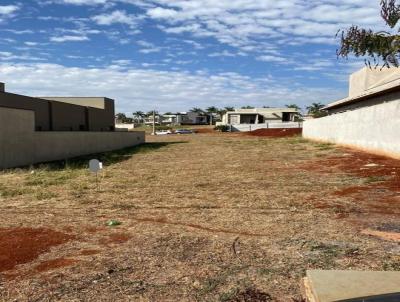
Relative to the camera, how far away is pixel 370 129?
Result: 21797 mm

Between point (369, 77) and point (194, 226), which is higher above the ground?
point (369, 77)

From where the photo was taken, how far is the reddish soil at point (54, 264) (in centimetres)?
604

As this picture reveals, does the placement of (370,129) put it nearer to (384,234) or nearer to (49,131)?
(384,234)

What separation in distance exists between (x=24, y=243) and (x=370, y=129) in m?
18.6

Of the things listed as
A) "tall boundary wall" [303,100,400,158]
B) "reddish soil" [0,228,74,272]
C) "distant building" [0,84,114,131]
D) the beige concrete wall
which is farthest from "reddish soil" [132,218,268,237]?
the beige concrete wall

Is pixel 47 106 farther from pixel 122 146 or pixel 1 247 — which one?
pixel 1 247

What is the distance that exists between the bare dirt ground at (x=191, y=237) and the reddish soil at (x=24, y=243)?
2cm

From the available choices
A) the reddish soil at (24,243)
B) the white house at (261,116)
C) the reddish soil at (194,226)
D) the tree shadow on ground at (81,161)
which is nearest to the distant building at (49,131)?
the tree shadow on ground at (81,161)

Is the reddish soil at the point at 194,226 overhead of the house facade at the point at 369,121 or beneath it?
beneath

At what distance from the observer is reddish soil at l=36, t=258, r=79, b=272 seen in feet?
19.8

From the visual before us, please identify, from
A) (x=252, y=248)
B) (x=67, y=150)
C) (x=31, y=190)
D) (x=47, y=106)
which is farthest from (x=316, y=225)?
(x=47, y=106)

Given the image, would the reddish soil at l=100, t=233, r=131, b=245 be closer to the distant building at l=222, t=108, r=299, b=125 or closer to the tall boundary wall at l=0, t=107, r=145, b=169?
the tall boundary wall at l=0, t=107, r=145, b=169

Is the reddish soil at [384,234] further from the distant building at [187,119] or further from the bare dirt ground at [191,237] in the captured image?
the distant building at [187,119]

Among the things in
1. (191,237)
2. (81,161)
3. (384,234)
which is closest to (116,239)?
(191,237)
